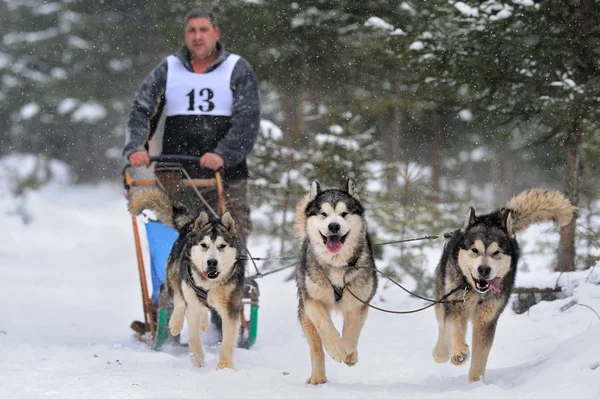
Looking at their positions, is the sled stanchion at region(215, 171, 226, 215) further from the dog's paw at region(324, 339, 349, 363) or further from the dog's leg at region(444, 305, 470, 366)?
the dog's leg at region(444, 305, 470, 366)

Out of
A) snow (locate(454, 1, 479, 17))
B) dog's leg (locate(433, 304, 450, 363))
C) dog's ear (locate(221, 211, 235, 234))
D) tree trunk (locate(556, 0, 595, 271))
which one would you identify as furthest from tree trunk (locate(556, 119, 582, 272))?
dog's ear (locate(221, 211, 235, 234))

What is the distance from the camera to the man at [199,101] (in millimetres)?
5961

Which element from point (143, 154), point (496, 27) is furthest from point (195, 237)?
point (496, 27)

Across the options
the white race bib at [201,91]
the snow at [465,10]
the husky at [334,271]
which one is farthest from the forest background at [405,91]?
the husky at [334,271]

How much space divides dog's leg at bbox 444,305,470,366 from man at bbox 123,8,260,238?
234 centimetres

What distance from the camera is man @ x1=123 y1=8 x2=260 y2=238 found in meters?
5.96

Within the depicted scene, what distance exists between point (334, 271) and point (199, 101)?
2406 mm

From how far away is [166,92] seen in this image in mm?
6043

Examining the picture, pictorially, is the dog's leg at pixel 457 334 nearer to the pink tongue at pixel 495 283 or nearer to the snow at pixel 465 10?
the pink tongue at pixel 495 283

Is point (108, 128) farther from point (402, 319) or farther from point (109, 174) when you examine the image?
point (402, 319)

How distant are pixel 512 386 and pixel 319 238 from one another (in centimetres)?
136

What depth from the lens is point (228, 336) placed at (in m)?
4.86

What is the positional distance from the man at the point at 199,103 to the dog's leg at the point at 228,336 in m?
1.19

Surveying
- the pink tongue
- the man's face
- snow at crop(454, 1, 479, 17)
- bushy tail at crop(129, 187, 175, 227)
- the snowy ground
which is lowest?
the snowy ground
